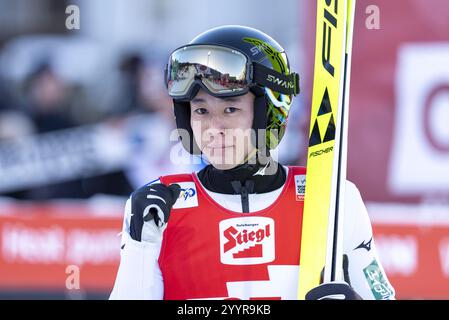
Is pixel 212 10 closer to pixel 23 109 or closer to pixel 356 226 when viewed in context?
pixel 23 109

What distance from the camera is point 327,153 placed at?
371cm

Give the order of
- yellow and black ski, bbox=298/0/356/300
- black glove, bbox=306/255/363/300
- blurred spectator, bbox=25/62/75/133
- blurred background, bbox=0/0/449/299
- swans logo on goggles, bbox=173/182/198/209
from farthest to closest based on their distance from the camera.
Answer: blurred spectator, bbox=25/62/75/133 < blurred background, bbox=0/0/449/299 < swans logo on goggles, bbox=173/182/198/209 < yellow and black ski, bbox=298/0/356/300 < black glove, bbox=306/255/363/300

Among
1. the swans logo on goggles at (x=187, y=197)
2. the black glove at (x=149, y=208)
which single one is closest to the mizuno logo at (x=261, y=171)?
the swans logo on goggles at (x=187, y=197)

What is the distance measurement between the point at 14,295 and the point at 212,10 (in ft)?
13.0

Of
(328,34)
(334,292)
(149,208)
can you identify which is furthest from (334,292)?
(328,34)

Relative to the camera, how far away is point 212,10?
425 inches

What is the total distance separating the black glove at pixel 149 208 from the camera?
3512 millimetres

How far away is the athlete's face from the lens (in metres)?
3.66

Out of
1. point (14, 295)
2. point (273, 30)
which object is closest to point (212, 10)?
point (273, 30)

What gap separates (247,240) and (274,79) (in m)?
0.66

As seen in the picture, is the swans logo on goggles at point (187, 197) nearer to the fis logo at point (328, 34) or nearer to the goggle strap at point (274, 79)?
the goggle strap at point (274, 79)

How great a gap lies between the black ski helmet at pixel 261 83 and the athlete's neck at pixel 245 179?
0.34 feet

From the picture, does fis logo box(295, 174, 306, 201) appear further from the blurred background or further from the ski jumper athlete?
the blurred background

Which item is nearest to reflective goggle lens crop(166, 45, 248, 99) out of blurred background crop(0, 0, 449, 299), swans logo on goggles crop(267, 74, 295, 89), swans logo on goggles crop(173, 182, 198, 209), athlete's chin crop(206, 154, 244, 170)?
swans logo on goggles crop(267, 74, 295, 89)
